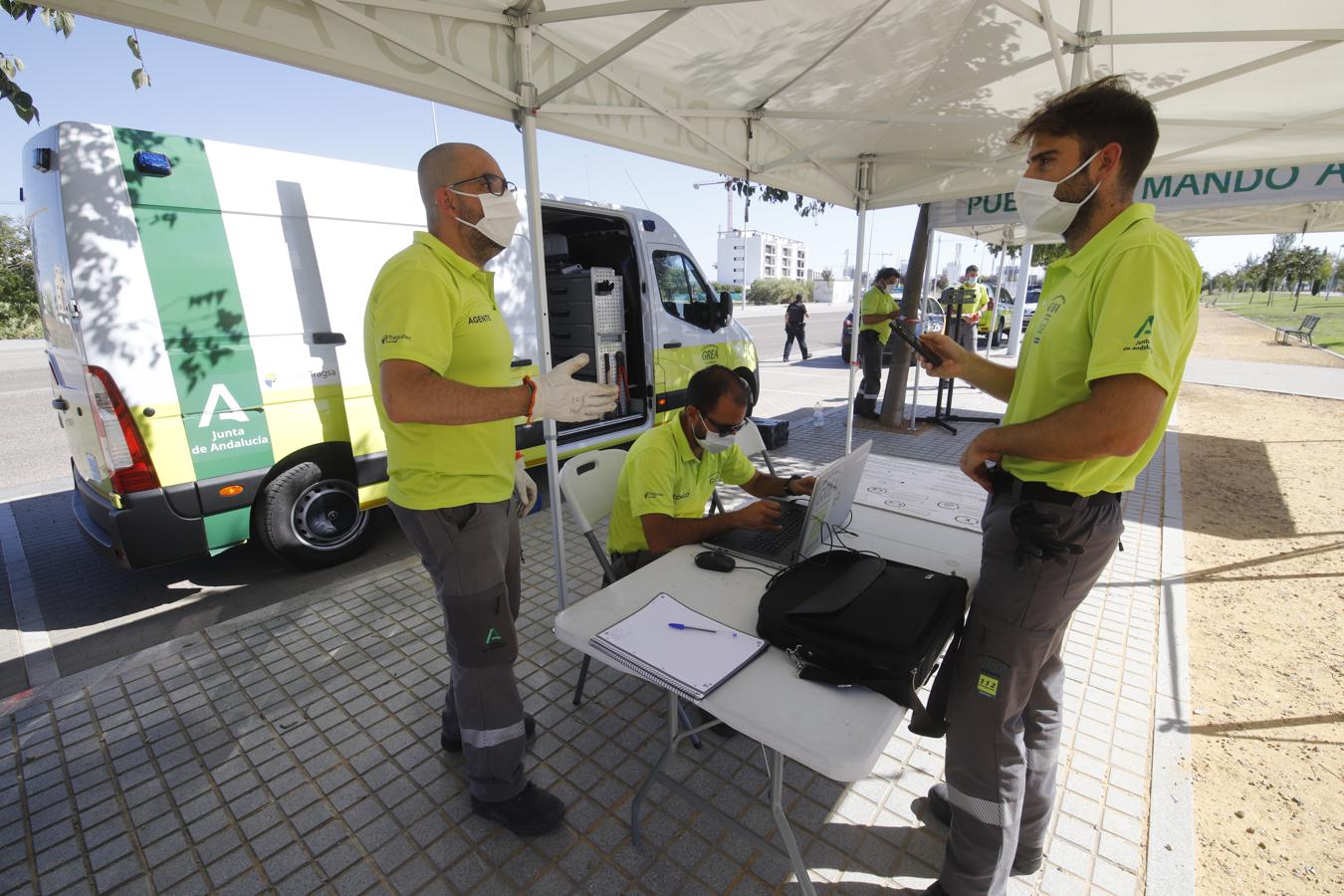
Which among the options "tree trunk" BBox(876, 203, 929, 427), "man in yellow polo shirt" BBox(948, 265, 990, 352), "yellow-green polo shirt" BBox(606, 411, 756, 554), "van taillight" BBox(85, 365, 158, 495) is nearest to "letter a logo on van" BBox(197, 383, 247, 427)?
"van taillight" BBox(85, 365, 158, 495)

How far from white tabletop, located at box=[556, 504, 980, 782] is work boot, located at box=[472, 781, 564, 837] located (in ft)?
2.66

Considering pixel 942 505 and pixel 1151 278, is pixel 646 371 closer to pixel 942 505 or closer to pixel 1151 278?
pixel 942 505

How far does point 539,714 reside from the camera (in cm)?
268

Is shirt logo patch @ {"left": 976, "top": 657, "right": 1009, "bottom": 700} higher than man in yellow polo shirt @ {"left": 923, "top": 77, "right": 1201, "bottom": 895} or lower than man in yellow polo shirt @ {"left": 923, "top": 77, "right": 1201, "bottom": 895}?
lower

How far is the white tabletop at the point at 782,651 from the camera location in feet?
4.16

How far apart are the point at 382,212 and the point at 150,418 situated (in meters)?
1.88

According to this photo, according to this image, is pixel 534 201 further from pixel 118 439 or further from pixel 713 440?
pixel 118 439

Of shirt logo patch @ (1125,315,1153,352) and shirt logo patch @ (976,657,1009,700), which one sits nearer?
shirt logo patch @ (1125,315,1153,352)

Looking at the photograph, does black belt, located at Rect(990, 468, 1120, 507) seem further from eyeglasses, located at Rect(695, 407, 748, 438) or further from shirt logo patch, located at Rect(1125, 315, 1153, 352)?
eyeglasses, located at Rect(695, 407, 748, 438)

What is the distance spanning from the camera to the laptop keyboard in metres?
2.31

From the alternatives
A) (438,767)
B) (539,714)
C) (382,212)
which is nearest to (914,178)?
(382,212)

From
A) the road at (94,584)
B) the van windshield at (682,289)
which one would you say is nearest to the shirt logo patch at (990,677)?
the road at (94,584)

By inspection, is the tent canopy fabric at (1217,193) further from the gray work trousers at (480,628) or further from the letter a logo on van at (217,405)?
the letter a logo on van at (217,405)

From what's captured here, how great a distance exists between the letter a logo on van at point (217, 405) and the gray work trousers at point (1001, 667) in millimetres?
3960
